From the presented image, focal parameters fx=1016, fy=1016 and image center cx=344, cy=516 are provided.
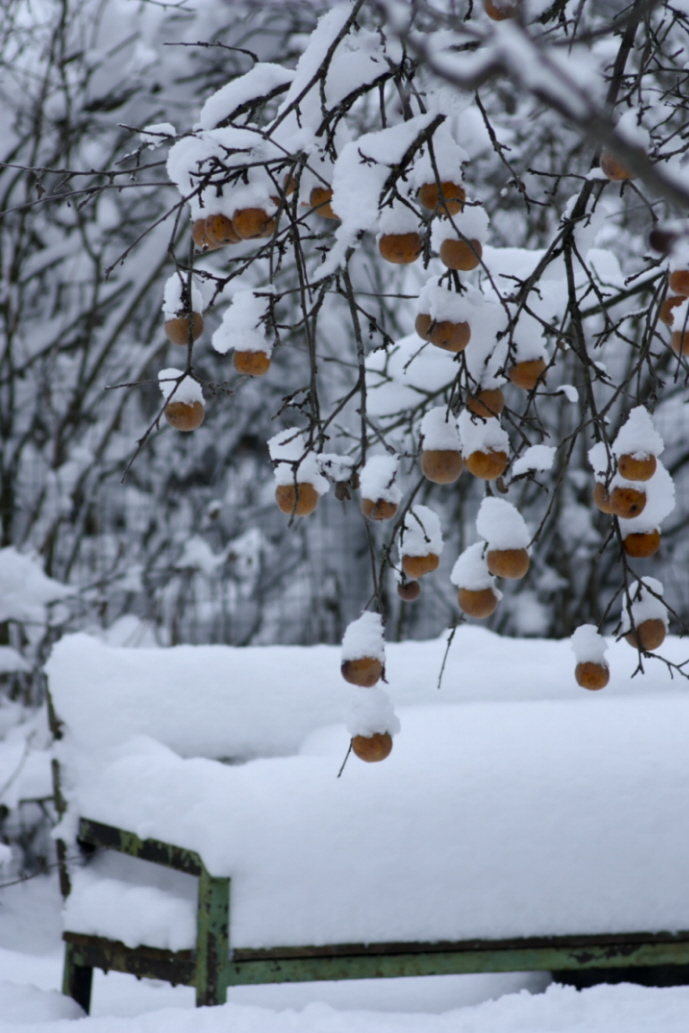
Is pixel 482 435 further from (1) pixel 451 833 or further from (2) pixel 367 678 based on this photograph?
(1) pixel 451 833

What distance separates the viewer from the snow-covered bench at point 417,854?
6.13ft

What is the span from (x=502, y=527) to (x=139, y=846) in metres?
1.15

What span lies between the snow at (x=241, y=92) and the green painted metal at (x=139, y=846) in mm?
1307

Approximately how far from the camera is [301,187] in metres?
1.45

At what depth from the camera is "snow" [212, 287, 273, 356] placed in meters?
1.31

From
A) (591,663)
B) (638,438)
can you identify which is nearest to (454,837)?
(591,663)

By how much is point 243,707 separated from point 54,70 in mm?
3220

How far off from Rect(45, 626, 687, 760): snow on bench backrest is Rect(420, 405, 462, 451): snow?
1.14 metres

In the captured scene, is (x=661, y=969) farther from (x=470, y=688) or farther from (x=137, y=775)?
(x=137, y=775)

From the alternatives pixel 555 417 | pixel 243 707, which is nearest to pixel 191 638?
pixel 555 417

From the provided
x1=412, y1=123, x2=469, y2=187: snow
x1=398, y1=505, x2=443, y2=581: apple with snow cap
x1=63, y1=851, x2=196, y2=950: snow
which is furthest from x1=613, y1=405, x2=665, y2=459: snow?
x1=63, y1=851, x2=196, y2=950: snow

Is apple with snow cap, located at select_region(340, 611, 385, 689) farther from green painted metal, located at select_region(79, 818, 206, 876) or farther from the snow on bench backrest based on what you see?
the snow on bench backrest

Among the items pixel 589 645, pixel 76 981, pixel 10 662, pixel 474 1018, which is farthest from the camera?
pixel 10 662

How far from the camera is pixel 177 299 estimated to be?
1345 mm
